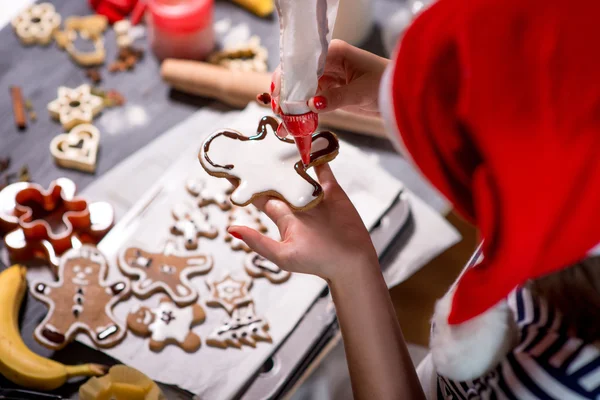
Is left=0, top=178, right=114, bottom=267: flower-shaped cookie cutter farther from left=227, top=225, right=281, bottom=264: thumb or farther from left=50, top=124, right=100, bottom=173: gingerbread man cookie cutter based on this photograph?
left=227, top=225, right=281, bottom=264: thumb

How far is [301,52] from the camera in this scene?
58cm

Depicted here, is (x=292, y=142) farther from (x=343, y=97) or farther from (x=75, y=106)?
(x=75, y=106)

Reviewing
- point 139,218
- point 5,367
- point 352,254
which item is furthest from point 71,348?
point 352,254

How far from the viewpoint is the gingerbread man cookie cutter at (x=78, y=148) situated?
105cm

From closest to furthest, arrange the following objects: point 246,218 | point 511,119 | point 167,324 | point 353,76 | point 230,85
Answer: point 511,119 → point 353,76 → point 167,324 → point 246,218 → point 230,85

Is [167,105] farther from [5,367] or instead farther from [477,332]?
[477,332]

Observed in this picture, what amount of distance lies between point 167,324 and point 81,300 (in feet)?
0.43

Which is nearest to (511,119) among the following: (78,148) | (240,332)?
(240,332)

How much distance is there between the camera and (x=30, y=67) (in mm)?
1181

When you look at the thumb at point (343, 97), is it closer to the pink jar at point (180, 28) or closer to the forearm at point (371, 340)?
the forearm at point (371, 340)

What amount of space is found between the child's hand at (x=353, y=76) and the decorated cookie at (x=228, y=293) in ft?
1.07

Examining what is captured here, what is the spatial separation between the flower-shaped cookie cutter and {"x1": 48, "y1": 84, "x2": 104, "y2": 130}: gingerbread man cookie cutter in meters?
0.13

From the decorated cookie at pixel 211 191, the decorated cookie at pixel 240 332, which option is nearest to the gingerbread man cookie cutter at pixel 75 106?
the decorated cookie at pixel 211 191

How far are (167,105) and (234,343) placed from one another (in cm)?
49
